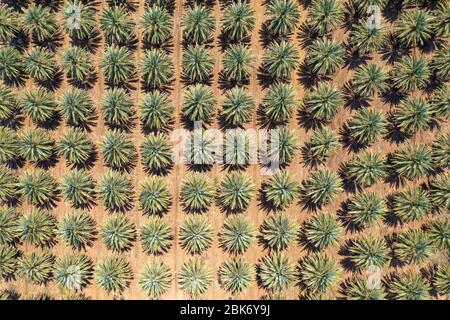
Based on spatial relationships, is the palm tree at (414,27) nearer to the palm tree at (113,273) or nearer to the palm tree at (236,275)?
the palm tree at (236,275)

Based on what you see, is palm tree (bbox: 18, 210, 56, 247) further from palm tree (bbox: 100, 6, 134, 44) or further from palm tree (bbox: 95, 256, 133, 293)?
palm tree (bbox: 100, 6, 134, 44)

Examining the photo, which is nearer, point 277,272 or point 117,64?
point 117,64

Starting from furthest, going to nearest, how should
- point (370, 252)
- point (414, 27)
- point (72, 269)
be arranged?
point (72, 269) → point (370, 252) → point (414, 27)

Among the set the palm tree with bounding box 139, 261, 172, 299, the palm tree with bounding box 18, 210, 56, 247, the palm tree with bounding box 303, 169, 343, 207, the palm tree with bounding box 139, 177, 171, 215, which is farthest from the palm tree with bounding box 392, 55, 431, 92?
the palm tree with bounding box 18, 210, 56, 247

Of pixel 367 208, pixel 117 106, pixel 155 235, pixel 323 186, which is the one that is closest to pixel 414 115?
pixel 367 208

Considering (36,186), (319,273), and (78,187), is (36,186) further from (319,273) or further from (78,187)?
(319,273)

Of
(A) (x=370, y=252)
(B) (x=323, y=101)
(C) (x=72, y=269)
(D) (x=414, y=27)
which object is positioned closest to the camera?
(D) (x=414, y=27)

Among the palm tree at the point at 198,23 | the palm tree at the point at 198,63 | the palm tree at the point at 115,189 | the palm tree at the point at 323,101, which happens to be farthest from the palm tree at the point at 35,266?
the palm tree at the point at 323,101
